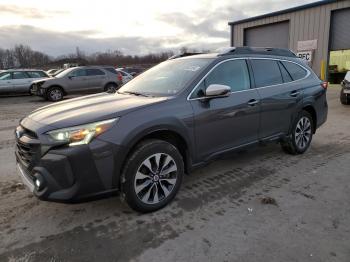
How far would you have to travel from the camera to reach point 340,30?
20031 mm

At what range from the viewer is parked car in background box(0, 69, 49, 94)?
16766mm

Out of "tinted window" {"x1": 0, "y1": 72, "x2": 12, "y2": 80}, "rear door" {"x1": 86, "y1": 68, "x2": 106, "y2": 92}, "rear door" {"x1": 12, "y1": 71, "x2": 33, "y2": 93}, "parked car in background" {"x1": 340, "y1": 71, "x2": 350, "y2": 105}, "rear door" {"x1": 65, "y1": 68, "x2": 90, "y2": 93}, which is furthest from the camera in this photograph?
"rear door" {"x1": 12, "y1": 71, "x2": 33, "y2": 93}

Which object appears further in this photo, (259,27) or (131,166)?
(259,27)

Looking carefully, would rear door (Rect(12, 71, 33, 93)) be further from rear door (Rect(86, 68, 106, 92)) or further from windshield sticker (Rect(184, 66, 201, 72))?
windshield sticker (Rect(184, 66, 201, 72))

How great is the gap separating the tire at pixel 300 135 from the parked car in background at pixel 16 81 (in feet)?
49.1

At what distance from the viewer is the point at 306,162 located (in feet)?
16.6

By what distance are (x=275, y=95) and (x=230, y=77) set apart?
0.91m

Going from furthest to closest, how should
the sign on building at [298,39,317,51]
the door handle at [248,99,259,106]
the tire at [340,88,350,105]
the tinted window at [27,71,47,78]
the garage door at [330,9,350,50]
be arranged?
the sign on building at [298,39,317,51]
the garage door at [330,9,350,50]
the tinted window at [27,71,47,78]
the tire at [340,88,350,105]
the door handle at [248,99,259,106]

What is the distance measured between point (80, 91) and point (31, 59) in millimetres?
86661

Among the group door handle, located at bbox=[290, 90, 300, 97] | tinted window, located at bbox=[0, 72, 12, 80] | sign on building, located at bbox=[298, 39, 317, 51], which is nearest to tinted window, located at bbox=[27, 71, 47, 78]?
tinted window, located at bbox=[0, 72, 12, 80]

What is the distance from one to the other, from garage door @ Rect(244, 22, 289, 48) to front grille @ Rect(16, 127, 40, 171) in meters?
22.8

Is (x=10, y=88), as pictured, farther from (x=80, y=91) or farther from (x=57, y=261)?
(x=57, y=261)

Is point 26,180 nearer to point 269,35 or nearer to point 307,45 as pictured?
point 307,45

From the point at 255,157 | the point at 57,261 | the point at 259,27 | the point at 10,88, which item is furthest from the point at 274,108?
the point at 259,27
